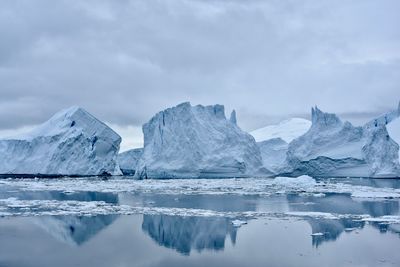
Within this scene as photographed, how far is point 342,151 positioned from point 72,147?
2038cm

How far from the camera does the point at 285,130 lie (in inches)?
2557

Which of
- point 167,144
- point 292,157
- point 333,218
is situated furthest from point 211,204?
point 292,157

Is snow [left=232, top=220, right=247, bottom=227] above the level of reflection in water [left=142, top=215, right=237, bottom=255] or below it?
above

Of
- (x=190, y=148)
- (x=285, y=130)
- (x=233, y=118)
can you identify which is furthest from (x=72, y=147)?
(x=285, y=130)

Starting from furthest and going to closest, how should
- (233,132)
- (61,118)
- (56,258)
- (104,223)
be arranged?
(61,118) → (233,132) → (104,223) → (56,258)

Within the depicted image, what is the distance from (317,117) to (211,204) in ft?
72.0

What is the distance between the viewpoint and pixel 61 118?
4053 centimetres

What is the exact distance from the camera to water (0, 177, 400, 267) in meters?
8.24

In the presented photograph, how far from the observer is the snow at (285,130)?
62219 mm

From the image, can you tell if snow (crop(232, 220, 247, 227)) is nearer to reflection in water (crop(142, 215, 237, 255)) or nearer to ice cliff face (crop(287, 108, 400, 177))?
reflection in water (crop(142, 215, 237, 255))

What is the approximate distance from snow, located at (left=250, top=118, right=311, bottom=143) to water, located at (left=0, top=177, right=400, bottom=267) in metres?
45.6

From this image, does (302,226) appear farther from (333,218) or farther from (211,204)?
(211,204)

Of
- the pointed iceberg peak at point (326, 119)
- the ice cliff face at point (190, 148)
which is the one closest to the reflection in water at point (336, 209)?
the ice cliff face at point (190, 148)

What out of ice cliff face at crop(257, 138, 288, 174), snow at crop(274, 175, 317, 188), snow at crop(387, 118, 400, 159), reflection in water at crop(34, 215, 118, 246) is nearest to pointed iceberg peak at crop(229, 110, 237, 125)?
snow at crop(274, 175, 317, 188)
